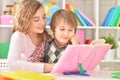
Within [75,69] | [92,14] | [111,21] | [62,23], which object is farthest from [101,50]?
[92,14]

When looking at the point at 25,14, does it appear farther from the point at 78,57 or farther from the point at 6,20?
the point at 6,20

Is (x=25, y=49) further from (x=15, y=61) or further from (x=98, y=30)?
(x=98, y=30)

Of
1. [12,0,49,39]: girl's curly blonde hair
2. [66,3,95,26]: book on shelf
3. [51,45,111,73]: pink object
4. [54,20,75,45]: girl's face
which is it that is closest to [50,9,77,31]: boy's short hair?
[54,20,75,45]: girl's face

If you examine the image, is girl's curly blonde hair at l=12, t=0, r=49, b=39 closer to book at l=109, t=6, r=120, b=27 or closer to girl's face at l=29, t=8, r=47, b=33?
girl's face at l=29, t=8, r=47, b=33

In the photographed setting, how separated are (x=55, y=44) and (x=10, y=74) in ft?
2.41

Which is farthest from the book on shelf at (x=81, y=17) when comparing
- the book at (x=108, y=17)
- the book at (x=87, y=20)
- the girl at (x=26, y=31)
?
the girl at (x=26, y=31)

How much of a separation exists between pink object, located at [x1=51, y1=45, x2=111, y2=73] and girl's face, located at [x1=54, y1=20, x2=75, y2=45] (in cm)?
29

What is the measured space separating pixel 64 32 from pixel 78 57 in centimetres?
36

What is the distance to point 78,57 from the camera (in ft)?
5.38

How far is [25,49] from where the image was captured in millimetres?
2025

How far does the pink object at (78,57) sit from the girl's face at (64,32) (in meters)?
0.29

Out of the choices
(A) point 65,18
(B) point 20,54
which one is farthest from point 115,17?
(B) point 20,54

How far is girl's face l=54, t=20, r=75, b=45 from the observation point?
1959mm

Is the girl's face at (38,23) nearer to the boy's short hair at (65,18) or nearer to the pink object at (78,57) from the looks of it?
the boy's short hair at (65,18)
